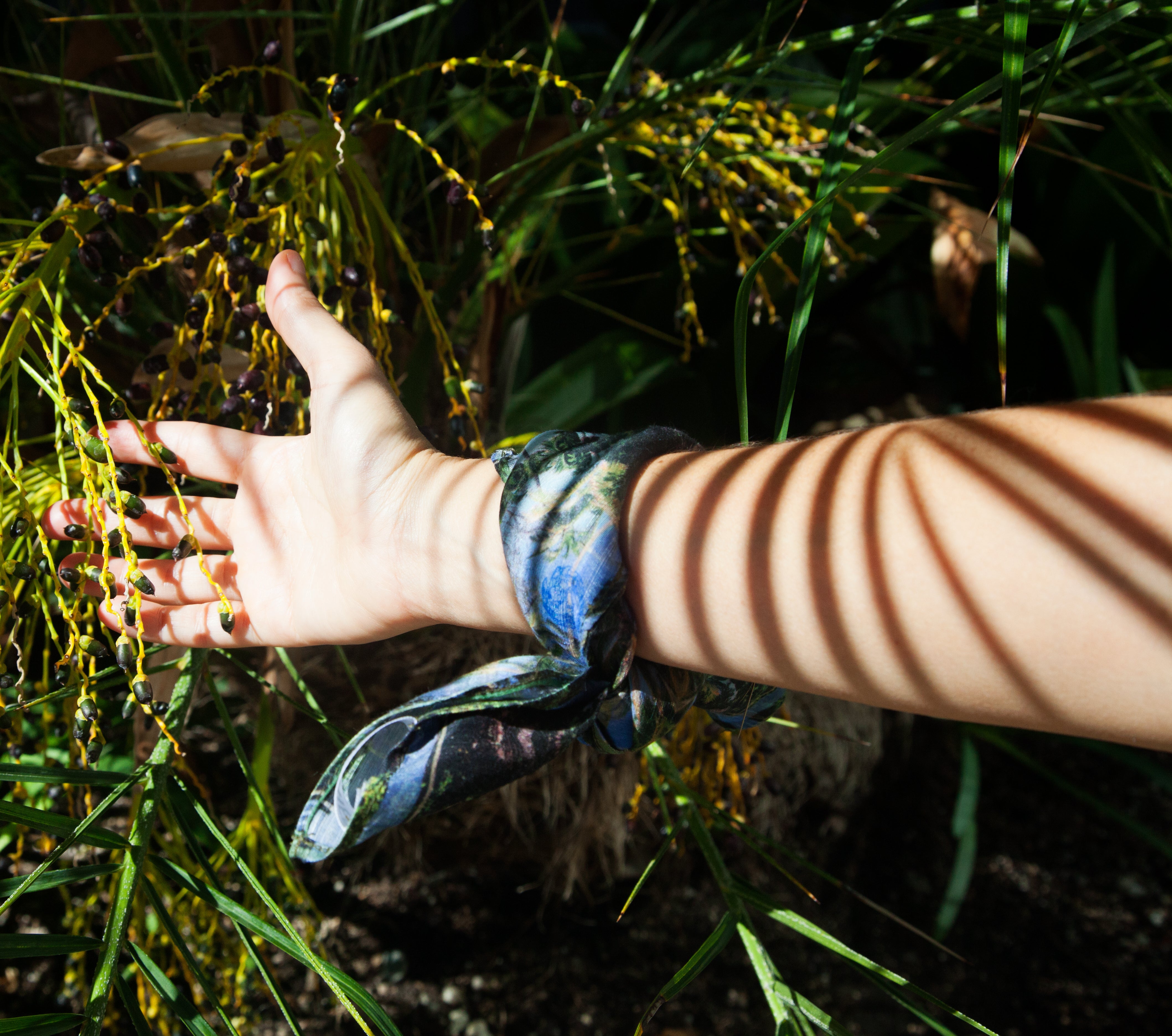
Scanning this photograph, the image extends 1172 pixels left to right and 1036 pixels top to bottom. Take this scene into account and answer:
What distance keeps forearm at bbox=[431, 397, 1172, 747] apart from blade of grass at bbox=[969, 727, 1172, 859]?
93cm

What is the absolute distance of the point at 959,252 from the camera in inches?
32.7

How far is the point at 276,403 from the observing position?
0.52m

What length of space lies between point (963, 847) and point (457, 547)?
956 millimetres

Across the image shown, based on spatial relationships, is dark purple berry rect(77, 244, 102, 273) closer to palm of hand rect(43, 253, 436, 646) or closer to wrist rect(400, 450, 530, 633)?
palm of hand rect(43, 253, 436, 646)

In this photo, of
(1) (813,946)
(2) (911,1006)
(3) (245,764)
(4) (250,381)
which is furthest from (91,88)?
(1) (813,946)

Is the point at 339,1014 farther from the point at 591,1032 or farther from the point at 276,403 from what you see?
the point at 276,403

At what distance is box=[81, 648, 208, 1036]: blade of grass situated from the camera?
39 cm

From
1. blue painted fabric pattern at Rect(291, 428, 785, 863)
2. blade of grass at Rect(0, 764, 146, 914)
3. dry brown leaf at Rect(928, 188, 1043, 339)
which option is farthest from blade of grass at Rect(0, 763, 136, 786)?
dry brown leaf at Rect(928, 188, 1043, 339)

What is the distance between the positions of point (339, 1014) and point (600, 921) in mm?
350

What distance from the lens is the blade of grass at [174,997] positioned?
41cm

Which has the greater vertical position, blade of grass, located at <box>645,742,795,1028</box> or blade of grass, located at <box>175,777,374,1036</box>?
blade of grass, located at <box>175,777,374,1036</box>

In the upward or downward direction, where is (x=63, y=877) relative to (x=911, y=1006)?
upward

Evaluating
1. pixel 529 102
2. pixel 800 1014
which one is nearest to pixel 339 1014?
pixel 800 1014

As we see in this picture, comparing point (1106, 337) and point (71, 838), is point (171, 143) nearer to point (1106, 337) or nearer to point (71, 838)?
point (71, 838)
